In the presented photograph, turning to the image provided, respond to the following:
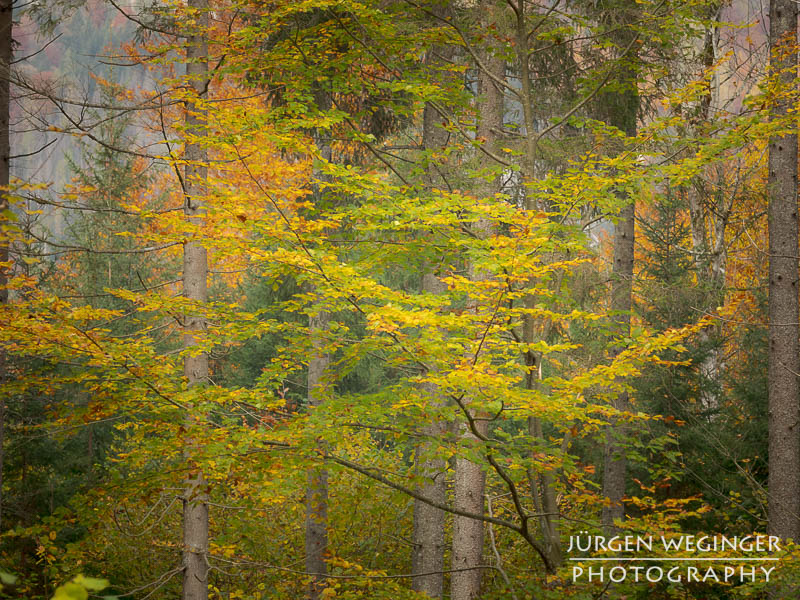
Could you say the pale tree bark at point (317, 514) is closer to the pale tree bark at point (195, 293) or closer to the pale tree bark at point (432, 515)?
the pale tree bark at point (432, 515)

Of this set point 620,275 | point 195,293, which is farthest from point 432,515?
point 195,293

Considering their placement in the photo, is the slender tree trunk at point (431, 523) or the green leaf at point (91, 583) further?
the slender tree trunk at point (431, 523)

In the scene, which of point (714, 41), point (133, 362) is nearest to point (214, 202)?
point (133, 362)

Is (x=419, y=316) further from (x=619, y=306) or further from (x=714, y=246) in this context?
(x=714, y=246)

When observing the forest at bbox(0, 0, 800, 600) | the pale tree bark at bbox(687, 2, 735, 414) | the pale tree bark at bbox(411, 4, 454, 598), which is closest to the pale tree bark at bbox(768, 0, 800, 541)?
A: the forest at bbox(0, 0, 800, 600)

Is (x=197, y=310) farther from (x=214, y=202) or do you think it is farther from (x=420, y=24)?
(x=420, y=24)

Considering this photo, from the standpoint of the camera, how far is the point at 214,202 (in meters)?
5.36

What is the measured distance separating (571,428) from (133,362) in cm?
403

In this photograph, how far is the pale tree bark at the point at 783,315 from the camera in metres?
7.38

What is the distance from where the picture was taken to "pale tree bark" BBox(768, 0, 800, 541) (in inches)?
291

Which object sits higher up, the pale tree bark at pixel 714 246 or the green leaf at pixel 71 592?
the pale tree bark at pixel 714 246

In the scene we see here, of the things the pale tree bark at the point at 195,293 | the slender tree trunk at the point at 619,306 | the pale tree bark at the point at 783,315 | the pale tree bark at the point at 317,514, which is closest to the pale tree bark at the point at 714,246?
the slender tree trunk at the point at 619,306

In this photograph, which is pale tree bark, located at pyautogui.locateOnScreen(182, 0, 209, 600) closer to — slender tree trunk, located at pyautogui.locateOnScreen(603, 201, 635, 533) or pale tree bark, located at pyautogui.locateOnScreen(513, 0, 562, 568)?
pale tree bark, located at pyautogui.locateOnScreen(513, 0, 562, 568)

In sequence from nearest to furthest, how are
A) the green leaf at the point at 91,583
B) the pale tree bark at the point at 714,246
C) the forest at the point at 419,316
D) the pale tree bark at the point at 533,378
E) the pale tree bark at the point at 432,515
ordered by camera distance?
the green leaf at the point at 91,583
the forest at the point at 419,316
the pale tree bark at the point at 533,378
the pale tree bark at the point at 432,515
the pale tree bark at the point at 714,246
